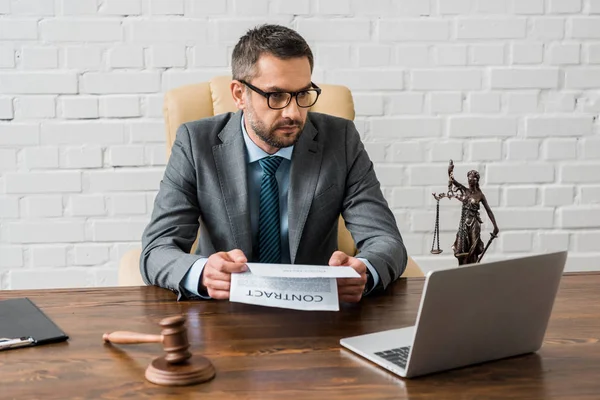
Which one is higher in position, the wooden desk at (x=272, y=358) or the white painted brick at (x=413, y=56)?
the white painted brick at (x=413, y=56)

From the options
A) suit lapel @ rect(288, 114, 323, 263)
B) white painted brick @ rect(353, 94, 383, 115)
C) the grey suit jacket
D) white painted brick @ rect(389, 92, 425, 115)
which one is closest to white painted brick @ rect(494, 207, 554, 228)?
white painted brick @ rect(389, 92, 425, 115)

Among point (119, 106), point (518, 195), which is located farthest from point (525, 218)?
point (119, 106)

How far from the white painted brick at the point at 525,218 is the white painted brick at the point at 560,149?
21 cm

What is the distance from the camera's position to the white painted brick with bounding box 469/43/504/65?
290cm

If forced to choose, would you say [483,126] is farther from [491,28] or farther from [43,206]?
[43,206]

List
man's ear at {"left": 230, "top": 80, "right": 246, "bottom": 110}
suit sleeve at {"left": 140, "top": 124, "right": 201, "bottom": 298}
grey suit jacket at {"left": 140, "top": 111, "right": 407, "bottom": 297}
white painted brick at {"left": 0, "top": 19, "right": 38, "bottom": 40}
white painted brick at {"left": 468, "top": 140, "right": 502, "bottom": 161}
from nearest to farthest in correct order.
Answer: suit sleeve at {"left": 140, "top": 124, "right": 201, "bottom": 298} < grey suit jacket at {"left": 140, "top": 111, "right": 407, "bottom": 297} < man's ear at {"left": 230, "top": 80, "right": 246, "bottom": 110} < white painted brick at {"left": 0, "top": 19, "right": 38, "bottom": 40} < white painted brick at {"left": 468, "top": 140, "right": 502, "bottom": 161}

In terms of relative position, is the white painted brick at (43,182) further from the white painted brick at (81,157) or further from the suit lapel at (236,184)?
the suit lapel at (236,184)

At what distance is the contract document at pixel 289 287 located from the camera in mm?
1527

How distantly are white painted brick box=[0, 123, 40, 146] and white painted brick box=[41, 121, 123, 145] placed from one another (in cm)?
3

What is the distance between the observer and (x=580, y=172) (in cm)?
301

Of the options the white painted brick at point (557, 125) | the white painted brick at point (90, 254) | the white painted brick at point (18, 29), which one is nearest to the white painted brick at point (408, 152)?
the white painted brick at point (557, 125)

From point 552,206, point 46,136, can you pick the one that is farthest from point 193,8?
point 552,206

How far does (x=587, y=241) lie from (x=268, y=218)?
1.56 meters

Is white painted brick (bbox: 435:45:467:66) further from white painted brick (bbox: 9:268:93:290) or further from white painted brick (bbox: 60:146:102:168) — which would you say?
white painted brick (bbox: 9:268:93:290)
